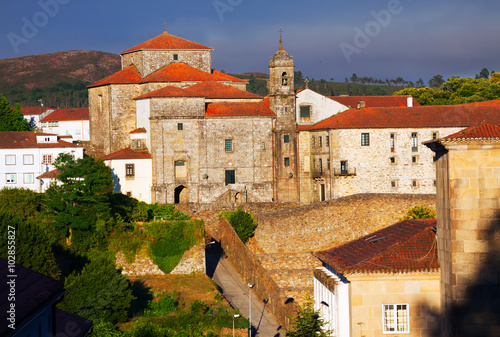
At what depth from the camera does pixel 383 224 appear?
189 ft

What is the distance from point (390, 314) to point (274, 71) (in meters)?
44.8

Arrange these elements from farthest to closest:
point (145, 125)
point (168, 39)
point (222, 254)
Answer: point (168, 39) < point (145, 125) < point (222, 254)

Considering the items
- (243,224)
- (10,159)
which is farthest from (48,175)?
A: (243,224)

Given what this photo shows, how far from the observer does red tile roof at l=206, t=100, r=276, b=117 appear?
215 ft

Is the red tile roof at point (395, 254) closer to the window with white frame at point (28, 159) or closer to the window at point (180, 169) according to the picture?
the window at point (180, 169)

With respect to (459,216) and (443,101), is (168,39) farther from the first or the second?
(459,216)

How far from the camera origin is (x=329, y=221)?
57.3m

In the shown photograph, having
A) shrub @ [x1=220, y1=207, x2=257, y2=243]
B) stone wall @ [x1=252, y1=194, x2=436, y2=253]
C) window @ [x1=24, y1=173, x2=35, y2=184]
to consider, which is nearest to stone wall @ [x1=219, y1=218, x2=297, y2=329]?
shrub @ [x1=220, y1=207, x2=257, y2=243]

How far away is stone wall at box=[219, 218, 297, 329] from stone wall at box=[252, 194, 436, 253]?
235 centimetres

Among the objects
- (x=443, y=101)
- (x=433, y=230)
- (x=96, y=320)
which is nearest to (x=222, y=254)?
(x=96, y=320)

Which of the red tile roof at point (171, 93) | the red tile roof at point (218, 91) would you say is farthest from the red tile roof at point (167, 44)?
the red tile roof at point (171, 93)

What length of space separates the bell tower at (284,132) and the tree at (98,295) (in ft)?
89.2

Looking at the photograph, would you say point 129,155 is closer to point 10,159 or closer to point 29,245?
point 10,159

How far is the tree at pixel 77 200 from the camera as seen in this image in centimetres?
4866
